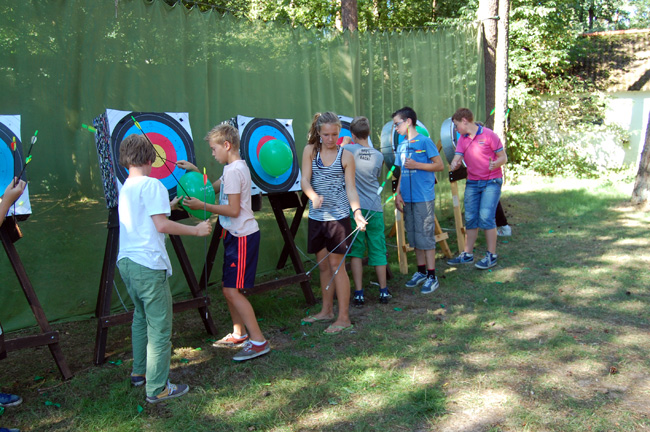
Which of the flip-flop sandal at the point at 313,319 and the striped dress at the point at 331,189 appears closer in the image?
the striped dress at the point at 331,189

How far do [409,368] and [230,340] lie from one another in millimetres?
1279

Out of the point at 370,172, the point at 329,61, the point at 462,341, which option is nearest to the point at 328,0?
the point at 329,61

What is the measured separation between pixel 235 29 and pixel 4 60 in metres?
1.92

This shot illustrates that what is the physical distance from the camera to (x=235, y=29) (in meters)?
4.76

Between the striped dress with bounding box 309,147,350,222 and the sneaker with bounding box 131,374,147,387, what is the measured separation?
159 cm

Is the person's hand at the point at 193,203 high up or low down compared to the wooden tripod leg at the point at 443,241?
up

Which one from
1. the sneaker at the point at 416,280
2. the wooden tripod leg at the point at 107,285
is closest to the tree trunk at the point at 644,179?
the sneaker at the point at 416,280

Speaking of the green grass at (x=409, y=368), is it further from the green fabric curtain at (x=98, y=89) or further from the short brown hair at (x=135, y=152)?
the short brown hair at (x=135, y=152)

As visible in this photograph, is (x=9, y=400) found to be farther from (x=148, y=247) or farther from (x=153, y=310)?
(x=148, y=247)

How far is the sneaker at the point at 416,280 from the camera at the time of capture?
503 centimetres

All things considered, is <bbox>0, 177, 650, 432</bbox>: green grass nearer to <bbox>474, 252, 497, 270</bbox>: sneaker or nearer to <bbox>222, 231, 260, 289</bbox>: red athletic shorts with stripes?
<bbox>474, 252, 497, 270</bbox>: sneaker

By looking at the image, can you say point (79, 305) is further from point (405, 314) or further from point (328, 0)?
point (328, 0)

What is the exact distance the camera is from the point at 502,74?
843 centimetres

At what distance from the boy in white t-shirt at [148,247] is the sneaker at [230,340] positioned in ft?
2.70
